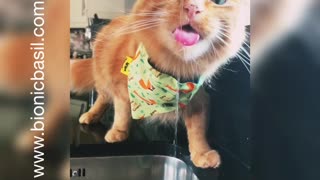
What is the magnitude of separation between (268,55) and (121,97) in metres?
0.43

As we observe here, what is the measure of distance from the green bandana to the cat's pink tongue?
0.10m

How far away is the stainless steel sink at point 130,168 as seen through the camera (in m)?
1.10

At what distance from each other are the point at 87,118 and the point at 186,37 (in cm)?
36

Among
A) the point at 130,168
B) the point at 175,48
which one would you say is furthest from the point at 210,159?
the point at 175,48

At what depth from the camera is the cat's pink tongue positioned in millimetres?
1143

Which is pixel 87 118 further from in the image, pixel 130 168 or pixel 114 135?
pixel 130 168

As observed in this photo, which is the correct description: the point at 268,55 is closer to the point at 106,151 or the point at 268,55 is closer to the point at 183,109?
the point at 183,109

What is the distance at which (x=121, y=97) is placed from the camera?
1.11 metres

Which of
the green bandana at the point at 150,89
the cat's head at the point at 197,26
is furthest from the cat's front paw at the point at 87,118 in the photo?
the cat's head at the point at 197,26

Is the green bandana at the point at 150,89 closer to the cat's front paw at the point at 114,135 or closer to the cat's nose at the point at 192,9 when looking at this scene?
the cat's front paw at the point at 114,135

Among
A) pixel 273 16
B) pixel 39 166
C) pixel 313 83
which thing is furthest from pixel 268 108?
pixel 39 166

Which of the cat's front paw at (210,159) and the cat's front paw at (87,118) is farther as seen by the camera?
the cat's front paw at (210,159)

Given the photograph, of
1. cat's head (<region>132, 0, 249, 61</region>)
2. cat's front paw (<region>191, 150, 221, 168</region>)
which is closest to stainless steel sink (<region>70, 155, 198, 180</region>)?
cat's front paw (<region>191, 150, 221, 168</region>)

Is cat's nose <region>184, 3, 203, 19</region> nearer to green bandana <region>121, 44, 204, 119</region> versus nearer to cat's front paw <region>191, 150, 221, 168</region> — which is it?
green bandana <region>121, 44, 204, 119</region>
